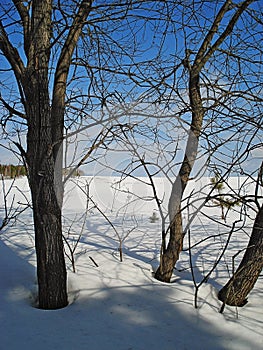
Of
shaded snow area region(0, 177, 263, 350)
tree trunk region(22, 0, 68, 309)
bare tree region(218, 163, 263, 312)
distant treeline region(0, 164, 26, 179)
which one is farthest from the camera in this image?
distant treeline region(0, 164, 26, 179)

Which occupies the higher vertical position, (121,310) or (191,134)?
(191,134)

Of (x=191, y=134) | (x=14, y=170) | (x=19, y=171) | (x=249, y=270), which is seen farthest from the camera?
(x=14, y=170)

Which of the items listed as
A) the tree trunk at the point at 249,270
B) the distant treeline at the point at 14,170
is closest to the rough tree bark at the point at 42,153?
the distant treeline at the point at 14,170

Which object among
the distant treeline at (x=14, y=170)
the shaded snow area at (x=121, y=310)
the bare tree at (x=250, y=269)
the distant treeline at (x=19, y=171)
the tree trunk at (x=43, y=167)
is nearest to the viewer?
the shaded snow area at (x=121, y=310)

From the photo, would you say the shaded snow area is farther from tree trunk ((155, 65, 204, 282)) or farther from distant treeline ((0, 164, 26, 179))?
distant treeline ((0, 164, 26, 179))

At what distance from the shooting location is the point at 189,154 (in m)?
2.13

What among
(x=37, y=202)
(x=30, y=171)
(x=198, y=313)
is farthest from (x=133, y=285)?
(x=30, y=171)

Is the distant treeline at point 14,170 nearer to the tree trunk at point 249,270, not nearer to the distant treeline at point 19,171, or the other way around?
the distant treeline at point 19,171

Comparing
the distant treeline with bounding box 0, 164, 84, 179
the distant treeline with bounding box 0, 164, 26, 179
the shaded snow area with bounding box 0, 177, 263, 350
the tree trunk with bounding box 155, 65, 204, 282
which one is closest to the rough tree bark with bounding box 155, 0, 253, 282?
the tree trunk with bounding box 155, 65, 204, 282

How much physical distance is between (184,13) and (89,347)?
2.05 metres

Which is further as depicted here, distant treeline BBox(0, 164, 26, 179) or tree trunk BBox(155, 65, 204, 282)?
distant treeline BBox(0, 164, 26, 179)

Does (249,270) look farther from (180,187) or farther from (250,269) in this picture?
(180,187)

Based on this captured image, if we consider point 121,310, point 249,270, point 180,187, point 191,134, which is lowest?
point 121,310

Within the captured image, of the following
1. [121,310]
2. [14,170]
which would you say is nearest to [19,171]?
[14,170]
